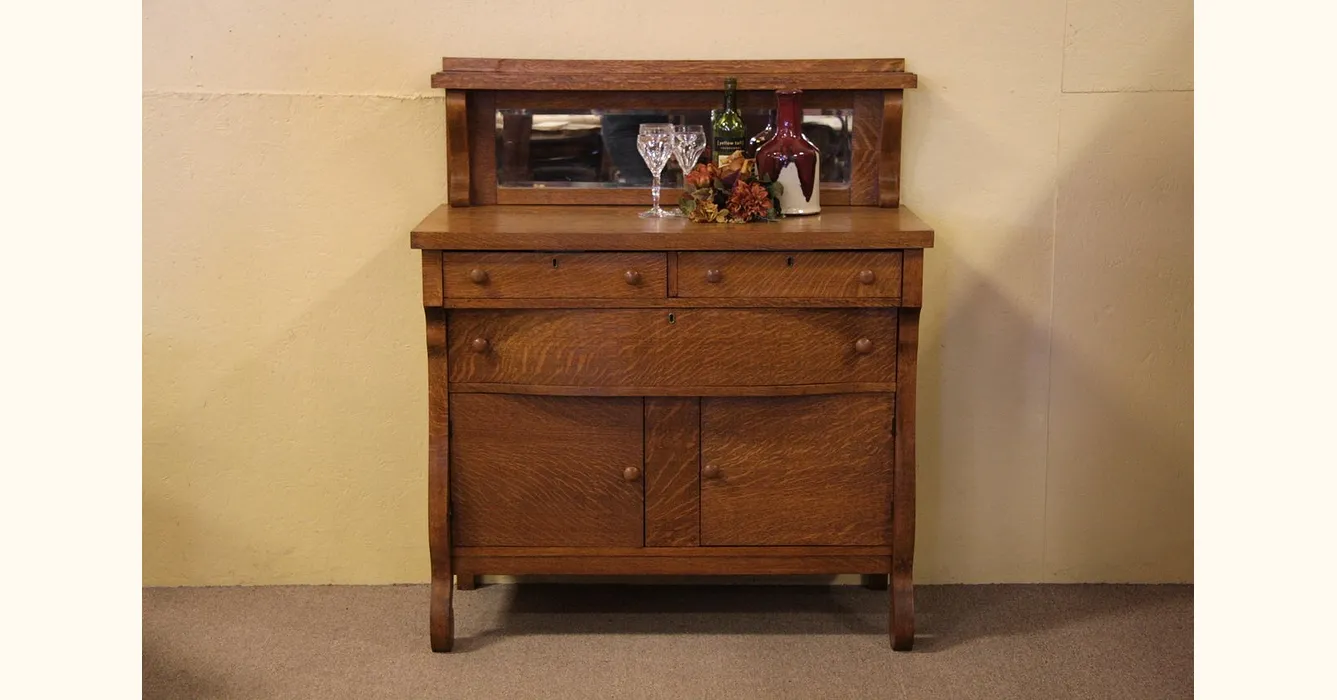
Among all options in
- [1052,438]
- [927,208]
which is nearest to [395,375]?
[927,208]

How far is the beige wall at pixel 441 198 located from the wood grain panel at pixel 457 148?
0.24ft

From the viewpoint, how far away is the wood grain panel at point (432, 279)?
2.77 metres

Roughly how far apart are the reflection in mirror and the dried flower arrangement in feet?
0.77

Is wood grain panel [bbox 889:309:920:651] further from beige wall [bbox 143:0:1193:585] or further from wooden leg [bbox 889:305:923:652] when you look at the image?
beige wall [bbox 143:0:1193:585]

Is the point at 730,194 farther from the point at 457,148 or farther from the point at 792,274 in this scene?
the point at 457,148

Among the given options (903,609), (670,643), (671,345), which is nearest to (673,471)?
(671,345)

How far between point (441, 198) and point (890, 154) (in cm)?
102

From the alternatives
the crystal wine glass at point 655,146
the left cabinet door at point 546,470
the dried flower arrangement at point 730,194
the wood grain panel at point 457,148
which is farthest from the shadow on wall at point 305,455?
the dried flower arrangement at point 730,194

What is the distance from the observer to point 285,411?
3.32 m

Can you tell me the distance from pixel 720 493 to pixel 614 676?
43cm

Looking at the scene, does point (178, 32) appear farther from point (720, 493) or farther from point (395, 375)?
point (720, 493)

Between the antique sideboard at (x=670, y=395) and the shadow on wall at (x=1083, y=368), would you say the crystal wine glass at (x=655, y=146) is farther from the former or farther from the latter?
the shadow on wall at (x=1083, y=368)

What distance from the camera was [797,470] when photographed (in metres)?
2.90

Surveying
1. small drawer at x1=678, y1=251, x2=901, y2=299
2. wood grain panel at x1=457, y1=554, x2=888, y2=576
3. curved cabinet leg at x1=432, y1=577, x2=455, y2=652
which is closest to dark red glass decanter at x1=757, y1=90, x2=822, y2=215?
small drawer at x1=678, y1=251, x2=901, y2=299
